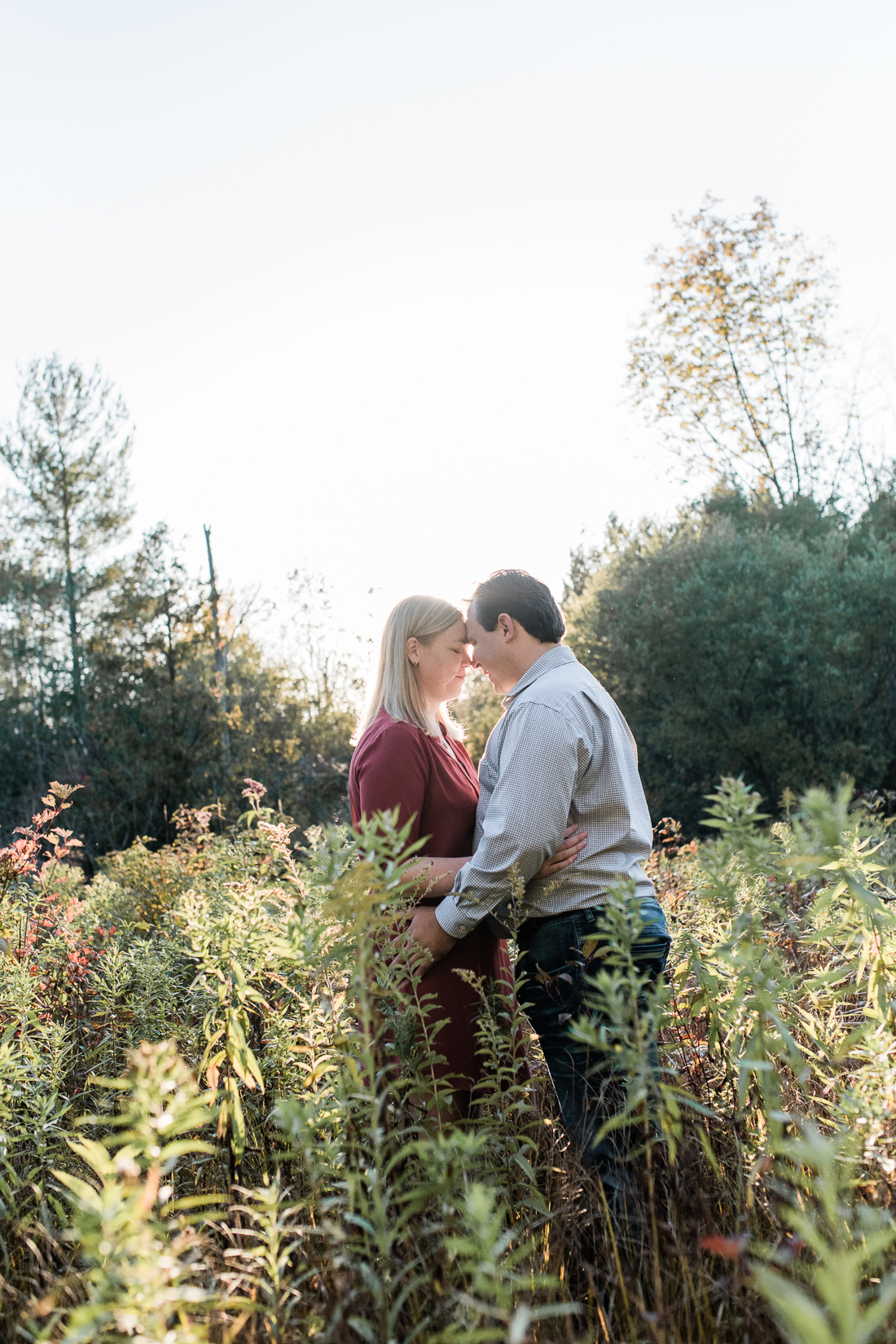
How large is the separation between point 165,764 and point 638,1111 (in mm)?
12434

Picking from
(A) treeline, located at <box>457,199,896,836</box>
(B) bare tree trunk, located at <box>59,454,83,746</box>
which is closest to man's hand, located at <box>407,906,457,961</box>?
(A) treeline, located at <box>457,199,896,836</box>

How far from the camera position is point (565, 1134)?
2.71m

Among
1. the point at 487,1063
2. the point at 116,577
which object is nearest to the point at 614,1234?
the point at 487,1063

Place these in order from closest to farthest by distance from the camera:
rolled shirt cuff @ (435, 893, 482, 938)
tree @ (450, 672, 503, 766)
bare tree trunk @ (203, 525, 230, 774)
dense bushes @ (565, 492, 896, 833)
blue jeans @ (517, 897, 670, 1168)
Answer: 1. blue jeans @ (517, 897, 670, 1168)
2. rolled shirt cuff @ (435, 893, 482, 938)
3. dense bushes @ (565, 492, 896, 833)
4. tree @ (450, 672, 503, 766)
5. bare tree trunk @ (203, 525, 230, 774)

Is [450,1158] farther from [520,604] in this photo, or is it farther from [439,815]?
[520,604]

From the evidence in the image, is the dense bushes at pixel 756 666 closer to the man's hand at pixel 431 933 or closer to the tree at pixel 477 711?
the tree at pixel 477 711

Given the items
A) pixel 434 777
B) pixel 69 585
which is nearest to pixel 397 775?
pixel 434 777

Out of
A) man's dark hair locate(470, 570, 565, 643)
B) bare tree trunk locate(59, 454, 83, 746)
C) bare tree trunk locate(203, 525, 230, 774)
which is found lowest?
man's dark hair locate(470, 570, 565, 643)

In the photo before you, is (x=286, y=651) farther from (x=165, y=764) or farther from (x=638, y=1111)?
(x=638, y=1111)

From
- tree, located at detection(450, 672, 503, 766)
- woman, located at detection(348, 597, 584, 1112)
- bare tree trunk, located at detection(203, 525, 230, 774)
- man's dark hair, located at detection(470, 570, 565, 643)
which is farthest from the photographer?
bare tree trunk, located at detection(203, 525, 230, 774)

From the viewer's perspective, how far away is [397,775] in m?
2.75

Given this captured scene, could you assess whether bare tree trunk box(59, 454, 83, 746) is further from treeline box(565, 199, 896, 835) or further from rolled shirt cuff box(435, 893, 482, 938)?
rolled shirt cuff box(435, 893, 482, 938)

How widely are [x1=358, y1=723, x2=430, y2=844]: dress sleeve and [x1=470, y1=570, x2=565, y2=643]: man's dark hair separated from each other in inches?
17.6

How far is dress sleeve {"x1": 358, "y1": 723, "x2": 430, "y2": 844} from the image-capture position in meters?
2.73
